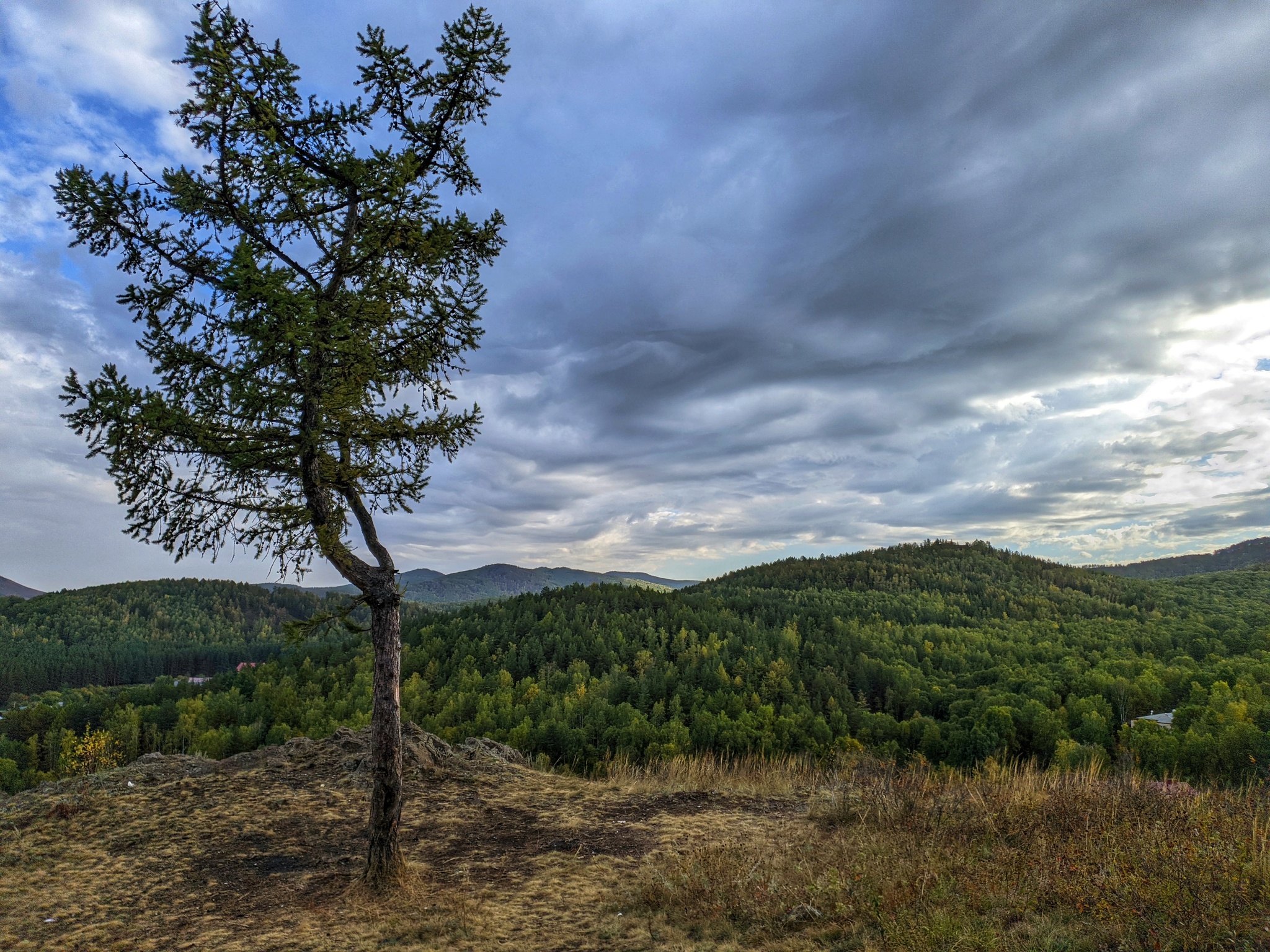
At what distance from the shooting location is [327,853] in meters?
9.32

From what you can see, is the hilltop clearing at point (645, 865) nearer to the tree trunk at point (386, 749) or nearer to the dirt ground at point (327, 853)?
the dirt ground at point (327, 853)

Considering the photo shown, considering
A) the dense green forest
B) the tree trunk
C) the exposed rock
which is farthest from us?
the dense green forest

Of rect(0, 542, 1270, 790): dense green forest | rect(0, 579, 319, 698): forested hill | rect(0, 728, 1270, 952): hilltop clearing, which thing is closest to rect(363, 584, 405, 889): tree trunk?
rect(0, 728, 1270, 952): hilltop clearing

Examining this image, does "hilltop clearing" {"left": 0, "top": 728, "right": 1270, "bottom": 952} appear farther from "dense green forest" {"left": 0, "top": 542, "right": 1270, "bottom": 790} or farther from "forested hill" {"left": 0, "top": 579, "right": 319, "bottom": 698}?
"forested hill" {"left": 0, "top": 579, "right": 319, "bottom": 698}

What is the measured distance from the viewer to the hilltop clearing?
17.5 feet

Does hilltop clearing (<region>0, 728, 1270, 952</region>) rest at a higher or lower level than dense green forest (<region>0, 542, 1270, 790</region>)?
higher

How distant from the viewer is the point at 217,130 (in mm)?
7441

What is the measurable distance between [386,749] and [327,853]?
2.86 m

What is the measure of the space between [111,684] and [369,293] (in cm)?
15880

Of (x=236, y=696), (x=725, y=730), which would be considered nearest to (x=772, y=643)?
(x=725, y=730)

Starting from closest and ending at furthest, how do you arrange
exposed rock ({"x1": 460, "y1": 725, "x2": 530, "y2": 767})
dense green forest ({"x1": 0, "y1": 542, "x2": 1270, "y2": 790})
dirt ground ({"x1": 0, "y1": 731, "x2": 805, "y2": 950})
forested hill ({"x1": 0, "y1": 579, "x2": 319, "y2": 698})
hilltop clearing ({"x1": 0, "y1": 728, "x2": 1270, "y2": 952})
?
hilltop clearing ({"x1": 0, "y1": 728, "x2": 1270, "y2": 952}), dirt ground ({"x1": 0, "y1": 731, "x2": 805, "y2": 950}), exposed rock ({"x1": 460, "y1": 725, "x2": 530, "y2": 767}), dense green forest ({"x1": 0, "y1": 542, "x2": 1270, "y2": 790}), forested hill ({"x1": 0, "y1": 579, "x2": 319, "y2": 698})

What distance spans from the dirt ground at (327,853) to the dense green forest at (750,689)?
13.8m

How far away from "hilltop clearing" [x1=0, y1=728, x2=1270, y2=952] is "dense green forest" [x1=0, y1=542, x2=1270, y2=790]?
15.4m

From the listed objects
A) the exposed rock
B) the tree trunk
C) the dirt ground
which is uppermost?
the tree trunk
